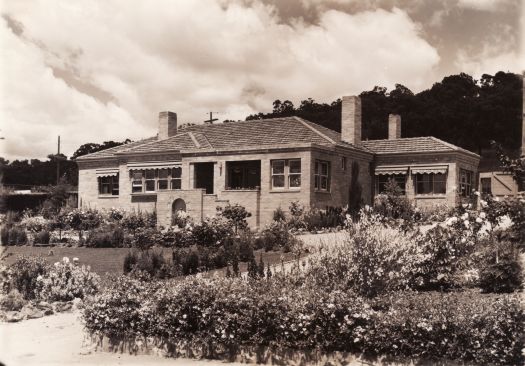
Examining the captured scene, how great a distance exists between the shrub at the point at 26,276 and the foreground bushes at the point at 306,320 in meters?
3.77

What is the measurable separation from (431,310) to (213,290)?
3.25 m

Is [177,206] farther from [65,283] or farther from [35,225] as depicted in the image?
[65,283]

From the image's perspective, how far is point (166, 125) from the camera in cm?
3859

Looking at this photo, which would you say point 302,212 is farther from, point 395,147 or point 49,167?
point 49,167

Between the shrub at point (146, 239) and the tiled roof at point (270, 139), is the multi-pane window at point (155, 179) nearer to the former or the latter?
the tiled roof at point (270, 139)

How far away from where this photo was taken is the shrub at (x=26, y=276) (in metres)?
12.5

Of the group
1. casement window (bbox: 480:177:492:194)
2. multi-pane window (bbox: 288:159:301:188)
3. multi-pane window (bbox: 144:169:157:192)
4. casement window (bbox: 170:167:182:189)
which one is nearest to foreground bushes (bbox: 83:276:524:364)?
multi-pane window (bbox: 288:159:301:188)

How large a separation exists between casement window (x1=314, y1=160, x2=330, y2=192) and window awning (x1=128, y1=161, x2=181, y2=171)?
8896 mm

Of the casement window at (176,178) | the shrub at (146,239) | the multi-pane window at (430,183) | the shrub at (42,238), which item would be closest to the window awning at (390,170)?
the multi-pane window at (430,183)

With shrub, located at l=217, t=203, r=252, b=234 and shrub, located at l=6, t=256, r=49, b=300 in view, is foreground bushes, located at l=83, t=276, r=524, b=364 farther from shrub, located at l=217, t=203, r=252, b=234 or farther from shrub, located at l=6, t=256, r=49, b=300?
shrub, located at l=217, t=203, r=252, b=234

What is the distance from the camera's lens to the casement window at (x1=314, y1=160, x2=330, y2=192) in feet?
93.7

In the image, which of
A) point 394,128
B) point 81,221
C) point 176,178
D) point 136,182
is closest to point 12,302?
point 81,221

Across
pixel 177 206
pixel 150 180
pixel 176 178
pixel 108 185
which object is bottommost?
pixel 177 206

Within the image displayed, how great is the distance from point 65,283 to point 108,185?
2679cm
